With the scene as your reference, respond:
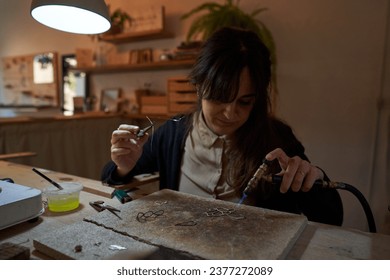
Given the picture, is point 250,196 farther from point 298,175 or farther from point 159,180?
point 159,180

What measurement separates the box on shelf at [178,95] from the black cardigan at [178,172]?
981 millimetres

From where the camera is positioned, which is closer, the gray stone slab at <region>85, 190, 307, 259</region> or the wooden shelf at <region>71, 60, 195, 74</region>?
the gray stone slab at <region>85, 190, 307, 259</region>

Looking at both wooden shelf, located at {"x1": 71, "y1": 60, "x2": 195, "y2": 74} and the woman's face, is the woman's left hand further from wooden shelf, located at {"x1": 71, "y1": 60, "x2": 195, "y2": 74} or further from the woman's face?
wooden shelf, located at {"x1": 71, "y1": 60, "x2": 195, "y2": 74}

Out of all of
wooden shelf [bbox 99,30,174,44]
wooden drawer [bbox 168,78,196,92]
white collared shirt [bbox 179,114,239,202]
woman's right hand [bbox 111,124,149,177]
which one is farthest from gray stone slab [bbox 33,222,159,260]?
wooden shelf [bbox 99,30,174,44]

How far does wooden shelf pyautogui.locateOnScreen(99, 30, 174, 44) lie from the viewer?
229 cm

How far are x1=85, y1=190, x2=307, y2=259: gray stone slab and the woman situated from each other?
0.20m

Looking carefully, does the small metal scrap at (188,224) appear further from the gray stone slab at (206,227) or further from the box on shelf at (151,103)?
the box on shelf at (151,103)

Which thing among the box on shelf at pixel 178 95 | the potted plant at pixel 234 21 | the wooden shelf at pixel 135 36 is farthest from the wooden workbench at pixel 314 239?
the wooden shelf at pixel 135 36

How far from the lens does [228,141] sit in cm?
93

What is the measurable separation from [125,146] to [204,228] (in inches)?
15.7

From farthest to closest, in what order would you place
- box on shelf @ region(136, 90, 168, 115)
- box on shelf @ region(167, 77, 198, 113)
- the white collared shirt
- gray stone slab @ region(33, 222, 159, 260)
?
box on shelf @ region(136, 90, 168, 115) → box on shelf @ region(167, 77, 198, 113) → the white collared shirt → gray stone slab @ region(33, 222, 159, 260)

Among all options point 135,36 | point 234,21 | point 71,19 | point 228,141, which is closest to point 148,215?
point 228,141

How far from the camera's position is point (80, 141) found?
218 cm
